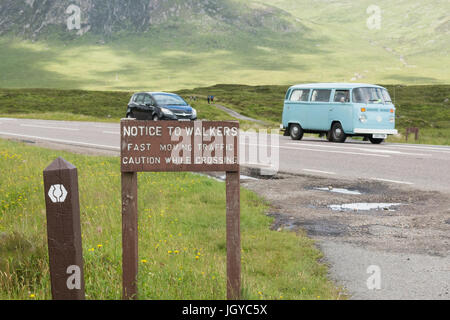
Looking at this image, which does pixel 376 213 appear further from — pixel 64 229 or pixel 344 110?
pixel 344 110

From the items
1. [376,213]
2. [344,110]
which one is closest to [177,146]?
[376,213]

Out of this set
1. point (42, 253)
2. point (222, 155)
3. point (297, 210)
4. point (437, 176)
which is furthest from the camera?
point (437, 176)

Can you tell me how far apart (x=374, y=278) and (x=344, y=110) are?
15.3 meters

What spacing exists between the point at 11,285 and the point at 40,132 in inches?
866

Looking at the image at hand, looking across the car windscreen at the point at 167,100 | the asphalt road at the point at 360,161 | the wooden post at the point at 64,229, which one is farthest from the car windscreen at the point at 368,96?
the wooden post at the point at 64,229

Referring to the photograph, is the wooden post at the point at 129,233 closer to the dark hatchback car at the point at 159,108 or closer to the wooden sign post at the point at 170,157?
the wooden sign post at the point at 170,157

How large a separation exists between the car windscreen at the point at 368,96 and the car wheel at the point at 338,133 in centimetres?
125

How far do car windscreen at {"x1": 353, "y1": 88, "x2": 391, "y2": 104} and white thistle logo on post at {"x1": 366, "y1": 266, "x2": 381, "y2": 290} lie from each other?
49.1 ft

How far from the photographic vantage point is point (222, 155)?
469 centimetres

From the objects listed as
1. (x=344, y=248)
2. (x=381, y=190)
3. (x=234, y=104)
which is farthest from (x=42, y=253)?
(x=234, y=104)

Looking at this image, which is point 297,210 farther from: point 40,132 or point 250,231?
point 40,132

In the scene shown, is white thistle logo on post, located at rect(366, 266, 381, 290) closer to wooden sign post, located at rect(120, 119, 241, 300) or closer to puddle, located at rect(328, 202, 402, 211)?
wooden sign post, located at rect(120, 119, 241, 300)

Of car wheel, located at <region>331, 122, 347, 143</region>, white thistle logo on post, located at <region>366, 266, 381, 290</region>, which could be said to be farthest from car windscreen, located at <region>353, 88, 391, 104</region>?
white thistle logo on post, located at <region>366, 266, 381, 290</region>

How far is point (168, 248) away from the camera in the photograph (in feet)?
20.1
